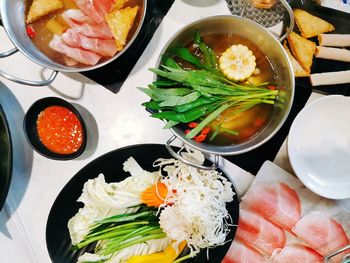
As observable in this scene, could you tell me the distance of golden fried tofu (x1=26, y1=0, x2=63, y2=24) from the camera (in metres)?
2.14

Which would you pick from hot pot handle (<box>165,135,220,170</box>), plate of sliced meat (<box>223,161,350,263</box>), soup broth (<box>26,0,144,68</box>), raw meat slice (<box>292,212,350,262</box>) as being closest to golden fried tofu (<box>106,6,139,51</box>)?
soup broth (<box>26,0,144,68</box>)

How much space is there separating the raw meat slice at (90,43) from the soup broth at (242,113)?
1.12ft

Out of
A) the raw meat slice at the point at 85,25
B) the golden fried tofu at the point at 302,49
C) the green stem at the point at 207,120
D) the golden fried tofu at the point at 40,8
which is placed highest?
the golden fried tofu at the point at 40,8

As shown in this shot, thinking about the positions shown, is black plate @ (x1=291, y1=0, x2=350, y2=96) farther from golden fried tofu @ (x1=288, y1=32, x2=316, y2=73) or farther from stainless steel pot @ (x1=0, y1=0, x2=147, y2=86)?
stainless steel pot @ (x1=0, y1=0, x2=147, y2=86)

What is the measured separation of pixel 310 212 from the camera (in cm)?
220

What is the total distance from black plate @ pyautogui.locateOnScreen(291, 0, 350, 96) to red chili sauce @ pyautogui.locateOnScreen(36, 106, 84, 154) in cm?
117

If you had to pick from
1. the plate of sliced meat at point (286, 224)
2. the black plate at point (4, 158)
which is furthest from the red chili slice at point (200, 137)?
the black plate at point (4, 158)

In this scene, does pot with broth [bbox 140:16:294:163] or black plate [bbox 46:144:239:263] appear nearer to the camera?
pot with broth [bbox 140:16:294:163]

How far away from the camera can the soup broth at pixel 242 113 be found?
2.10 meters

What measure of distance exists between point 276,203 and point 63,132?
116 cm

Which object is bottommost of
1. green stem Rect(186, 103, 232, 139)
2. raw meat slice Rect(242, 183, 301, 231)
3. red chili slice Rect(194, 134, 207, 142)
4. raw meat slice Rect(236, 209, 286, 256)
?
raw meat slice Rect(236, 209, 286, 256)

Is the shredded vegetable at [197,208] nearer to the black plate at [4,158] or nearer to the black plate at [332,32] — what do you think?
the black plate at [332,32]

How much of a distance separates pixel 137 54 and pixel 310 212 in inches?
48.1

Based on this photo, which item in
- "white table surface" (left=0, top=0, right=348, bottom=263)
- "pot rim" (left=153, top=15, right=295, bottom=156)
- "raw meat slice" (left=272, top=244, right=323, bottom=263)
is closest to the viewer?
"pot rim" (left=153, top=15, right=295, bottom=156)
